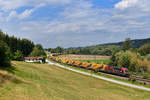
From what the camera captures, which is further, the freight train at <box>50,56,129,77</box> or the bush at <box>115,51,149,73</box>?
the bush at <box>115,51,149,73</box>

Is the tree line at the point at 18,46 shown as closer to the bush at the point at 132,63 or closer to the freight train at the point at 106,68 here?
the freight train at the point at 106,68

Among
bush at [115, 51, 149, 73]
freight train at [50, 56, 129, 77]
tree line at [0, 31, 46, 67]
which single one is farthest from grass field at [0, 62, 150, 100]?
tree line at [0, 31, 46, 67]

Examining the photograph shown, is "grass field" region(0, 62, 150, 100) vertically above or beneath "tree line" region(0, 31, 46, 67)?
beneath

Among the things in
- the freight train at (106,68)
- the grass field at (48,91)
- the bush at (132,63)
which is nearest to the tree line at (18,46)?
the freight train at (106,68)

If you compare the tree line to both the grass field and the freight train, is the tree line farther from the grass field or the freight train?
the grass field

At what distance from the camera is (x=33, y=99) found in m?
12.7

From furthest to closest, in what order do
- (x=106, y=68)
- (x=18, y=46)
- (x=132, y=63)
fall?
(x=18, y=46) → (x=132, y=63) → (x=106, y=68)

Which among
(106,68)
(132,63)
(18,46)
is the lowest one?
(106,68)

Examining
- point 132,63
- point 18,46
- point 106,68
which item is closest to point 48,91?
point 106,68

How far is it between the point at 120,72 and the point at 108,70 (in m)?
5.26

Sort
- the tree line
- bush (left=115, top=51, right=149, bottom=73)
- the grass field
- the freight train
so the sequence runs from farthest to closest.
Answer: the tree line, bush (left=115, top=51, right=149, bottom=73), the freight train, the grass field

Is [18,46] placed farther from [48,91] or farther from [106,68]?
[48,91]

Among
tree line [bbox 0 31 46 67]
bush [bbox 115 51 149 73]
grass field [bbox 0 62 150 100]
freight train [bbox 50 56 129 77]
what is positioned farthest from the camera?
tree line [bbox 0 31 46 67]

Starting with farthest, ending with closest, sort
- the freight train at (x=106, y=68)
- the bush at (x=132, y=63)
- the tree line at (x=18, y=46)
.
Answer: the tree line at (x=18, y=46)
the bush at (x=132, y=63)
the freight train at (x=106, y=68)
